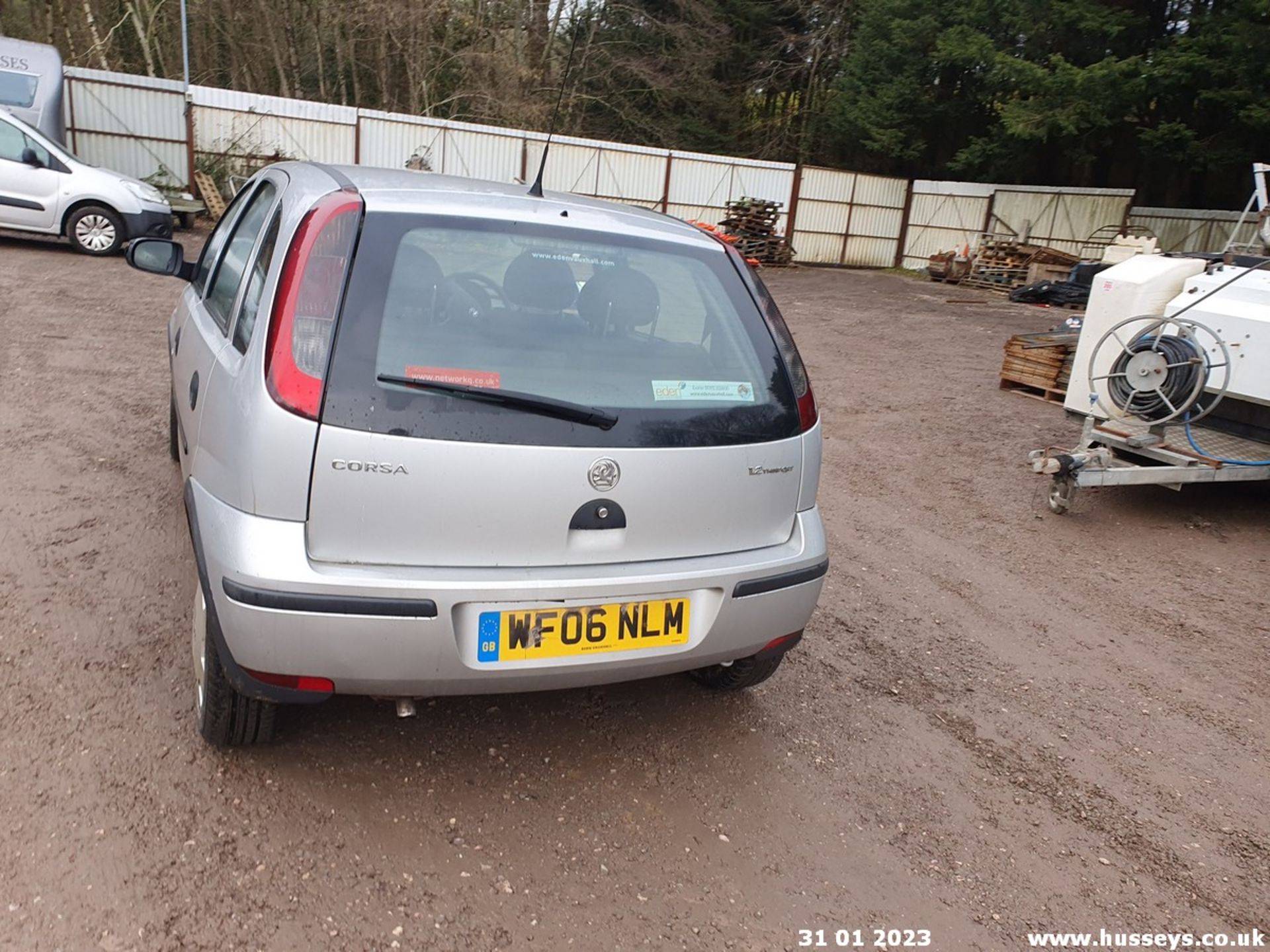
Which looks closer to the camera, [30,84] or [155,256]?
[155,256]

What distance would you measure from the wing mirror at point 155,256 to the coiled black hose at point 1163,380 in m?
5.37

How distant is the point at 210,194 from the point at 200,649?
17.5m

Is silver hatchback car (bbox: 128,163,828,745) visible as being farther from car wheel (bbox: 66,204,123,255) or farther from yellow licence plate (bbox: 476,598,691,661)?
car wheel (bbox: 66,204,123,255)

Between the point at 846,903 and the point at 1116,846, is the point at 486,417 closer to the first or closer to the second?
the point at 846,903

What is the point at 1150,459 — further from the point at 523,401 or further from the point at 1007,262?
the point at 1007,262

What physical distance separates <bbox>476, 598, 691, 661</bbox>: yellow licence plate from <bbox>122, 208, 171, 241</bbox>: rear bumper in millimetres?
12396

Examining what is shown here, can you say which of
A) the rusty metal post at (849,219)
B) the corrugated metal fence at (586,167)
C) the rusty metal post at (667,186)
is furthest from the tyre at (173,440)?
the rusty metal post at (849,219)

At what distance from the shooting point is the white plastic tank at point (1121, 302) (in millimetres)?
6188

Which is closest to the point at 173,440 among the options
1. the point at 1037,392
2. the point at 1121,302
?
the point at 1121,302

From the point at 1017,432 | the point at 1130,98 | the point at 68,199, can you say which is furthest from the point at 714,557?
the point at 1130,98

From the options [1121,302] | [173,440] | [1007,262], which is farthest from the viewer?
[1007,262]

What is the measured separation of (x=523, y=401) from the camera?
233 centimetres

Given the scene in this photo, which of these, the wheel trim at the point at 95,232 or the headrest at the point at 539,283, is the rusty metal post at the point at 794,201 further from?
the headrest at the point at 539,283

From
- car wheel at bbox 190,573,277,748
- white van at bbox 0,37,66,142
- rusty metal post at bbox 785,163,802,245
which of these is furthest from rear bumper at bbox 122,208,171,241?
rusty metal post at bbox 785,163,802,245
